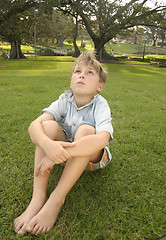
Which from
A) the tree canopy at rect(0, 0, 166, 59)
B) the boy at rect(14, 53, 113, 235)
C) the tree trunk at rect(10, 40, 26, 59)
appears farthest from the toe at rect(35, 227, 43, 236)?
the tree trunk at rect(10, 40, 26, 59)

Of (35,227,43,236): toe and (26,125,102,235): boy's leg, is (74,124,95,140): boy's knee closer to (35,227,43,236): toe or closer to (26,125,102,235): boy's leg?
(26,125,102,235): boy's leg

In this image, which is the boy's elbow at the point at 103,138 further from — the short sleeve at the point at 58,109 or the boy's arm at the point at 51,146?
the short sleeve at the point at 58,109

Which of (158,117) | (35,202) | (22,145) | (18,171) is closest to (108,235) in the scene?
(35,202)

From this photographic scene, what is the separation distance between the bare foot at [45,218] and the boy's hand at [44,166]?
221 millimetres

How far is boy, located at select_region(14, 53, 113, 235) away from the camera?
4.54ft

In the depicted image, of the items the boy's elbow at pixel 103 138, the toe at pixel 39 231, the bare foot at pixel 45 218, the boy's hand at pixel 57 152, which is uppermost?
the boy's elbow at pixel 103 138

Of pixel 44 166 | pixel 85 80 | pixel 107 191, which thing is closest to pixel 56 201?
pixel 44 166

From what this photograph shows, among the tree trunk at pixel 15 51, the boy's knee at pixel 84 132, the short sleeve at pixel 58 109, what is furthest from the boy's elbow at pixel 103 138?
the tree trunk at pixel 15 51

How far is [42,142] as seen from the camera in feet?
4.77

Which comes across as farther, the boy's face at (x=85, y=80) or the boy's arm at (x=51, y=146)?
the boy's face at (x=85, y=80)

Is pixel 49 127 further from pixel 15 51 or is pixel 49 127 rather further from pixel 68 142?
pixel 15 51

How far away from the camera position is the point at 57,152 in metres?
1.38

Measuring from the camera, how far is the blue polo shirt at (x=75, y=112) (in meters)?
1.76

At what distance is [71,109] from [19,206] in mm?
1017
